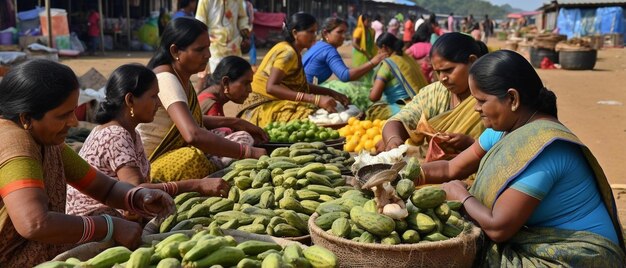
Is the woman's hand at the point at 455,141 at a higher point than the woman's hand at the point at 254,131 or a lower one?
higher

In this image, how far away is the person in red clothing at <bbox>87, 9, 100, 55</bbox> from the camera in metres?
23.6

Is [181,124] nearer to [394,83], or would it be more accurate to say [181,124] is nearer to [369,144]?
[369,144]

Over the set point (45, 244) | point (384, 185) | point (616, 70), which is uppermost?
point (384, 185)

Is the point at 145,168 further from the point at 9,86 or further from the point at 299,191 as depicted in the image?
the point at 9,86

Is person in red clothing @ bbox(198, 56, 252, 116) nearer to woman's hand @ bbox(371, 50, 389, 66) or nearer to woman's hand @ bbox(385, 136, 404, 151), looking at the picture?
woman's hand @ bbox(385, 136, 404, 151)

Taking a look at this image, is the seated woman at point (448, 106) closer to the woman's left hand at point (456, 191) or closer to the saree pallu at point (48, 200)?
the woman's left hand at point (456, 191)

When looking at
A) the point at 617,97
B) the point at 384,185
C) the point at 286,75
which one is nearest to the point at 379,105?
the point at 286,75

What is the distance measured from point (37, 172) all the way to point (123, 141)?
0.92m

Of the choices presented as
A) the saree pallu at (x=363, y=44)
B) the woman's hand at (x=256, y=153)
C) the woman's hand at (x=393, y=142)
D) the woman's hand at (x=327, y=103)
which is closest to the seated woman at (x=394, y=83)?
the woman's hand at (x=327, y=103)

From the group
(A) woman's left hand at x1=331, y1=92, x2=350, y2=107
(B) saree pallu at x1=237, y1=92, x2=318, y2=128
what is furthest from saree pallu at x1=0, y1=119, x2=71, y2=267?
(A) woman's left hand at x1=331, y1=92, x2=350, y2=107

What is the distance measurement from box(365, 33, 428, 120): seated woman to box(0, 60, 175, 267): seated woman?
4871 mm

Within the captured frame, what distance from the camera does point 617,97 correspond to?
49.4 ft

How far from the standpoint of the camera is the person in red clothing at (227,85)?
18.2 ft

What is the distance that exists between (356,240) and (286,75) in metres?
4.17
